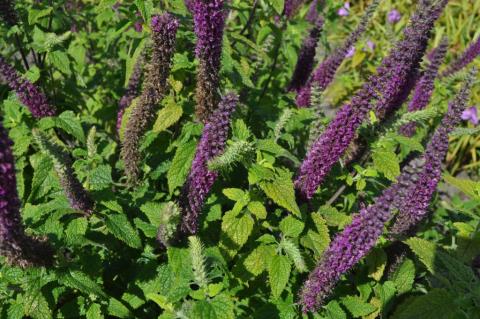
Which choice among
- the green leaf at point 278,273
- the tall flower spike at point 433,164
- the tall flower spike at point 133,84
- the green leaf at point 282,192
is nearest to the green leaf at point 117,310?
the green leaf at point 278,273

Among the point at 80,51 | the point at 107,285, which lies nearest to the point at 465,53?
the point at 80,51

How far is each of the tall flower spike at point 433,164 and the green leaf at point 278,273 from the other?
83cm

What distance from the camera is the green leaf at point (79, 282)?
274cm

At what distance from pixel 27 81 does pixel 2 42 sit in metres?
0.63

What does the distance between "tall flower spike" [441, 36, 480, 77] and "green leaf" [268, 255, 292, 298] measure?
3.45 m

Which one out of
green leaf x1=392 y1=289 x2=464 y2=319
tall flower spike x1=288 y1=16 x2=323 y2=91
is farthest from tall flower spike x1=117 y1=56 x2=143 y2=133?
green leaf x1=392 y1=289 x2=464 y2=319

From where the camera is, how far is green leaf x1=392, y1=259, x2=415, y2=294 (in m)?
3.46

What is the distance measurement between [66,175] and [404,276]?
2675 mm

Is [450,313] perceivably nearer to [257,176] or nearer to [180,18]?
[257,176]

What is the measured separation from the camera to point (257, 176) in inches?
108

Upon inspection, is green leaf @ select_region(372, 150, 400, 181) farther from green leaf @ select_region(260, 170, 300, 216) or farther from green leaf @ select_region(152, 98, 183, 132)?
green leaf @ select_region(152, 98, 183, 132)

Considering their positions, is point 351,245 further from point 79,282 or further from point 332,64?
point 332,64

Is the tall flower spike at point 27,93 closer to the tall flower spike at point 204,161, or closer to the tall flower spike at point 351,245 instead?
the tall flower spike at point 204,161

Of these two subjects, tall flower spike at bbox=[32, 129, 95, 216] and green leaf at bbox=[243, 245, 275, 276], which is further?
green leaf at bbox=[243, 245, 275, 276]
